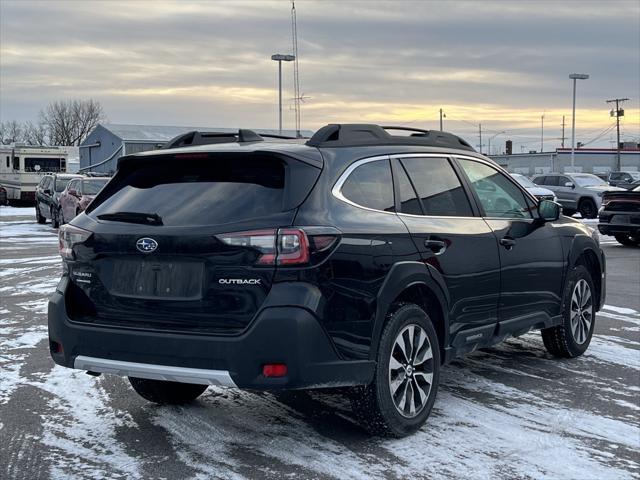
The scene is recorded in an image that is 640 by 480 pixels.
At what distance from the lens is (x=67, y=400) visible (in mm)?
5703

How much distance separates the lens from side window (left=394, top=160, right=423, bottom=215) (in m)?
5.16

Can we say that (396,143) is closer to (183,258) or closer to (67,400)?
(183,258)

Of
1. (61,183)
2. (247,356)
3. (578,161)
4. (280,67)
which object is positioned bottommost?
(247,356)

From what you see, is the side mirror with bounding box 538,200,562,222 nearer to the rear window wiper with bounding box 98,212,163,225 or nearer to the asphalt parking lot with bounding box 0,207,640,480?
the asphalt parking lot with bounding box 0,207,640,480

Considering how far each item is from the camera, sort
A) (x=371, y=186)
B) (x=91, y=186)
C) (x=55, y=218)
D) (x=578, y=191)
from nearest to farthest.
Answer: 1. (x=371, y=186)
2. (x=91, y=186)
3. (x=55, y=218)
4. (x=578, y=191)

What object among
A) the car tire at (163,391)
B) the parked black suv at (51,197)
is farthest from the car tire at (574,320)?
the parked black suv at (51,197)

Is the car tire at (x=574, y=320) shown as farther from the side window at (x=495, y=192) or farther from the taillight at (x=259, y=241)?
the taillight at (x=259, y=241)

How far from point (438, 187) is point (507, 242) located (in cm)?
78

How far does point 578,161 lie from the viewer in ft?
298

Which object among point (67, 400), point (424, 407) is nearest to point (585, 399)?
point (424, 407)

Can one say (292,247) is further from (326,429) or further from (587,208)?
(587,208)

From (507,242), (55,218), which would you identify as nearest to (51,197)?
(55,218)

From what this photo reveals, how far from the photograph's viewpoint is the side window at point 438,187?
17.6 ft

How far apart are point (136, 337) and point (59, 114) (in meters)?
105
